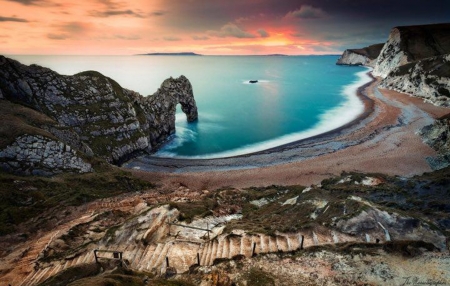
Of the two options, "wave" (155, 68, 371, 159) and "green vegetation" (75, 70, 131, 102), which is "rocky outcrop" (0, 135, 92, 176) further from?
"green vegetation" (75, 70, 131, 102)

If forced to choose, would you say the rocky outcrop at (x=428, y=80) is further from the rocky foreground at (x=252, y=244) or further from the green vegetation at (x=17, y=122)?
the green vegetation at (x=17, y=122)

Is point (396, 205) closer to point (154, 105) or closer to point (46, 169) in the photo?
point (46, 169)

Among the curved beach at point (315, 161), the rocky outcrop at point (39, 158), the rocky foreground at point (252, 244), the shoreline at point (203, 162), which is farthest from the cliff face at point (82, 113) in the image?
the rocky foreground at point (252, 244)

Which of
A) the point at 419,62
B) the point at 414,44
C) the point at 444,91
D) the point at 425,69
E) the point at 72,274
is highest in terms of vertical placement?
the point at 414,44

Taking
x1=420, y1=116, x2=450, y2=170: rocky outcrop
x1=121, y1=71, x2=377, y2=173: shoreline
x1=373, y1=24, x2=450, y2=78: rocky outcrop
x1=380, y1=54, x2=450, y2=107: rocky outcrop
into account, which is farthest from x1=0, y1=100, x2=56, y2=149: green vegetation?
x1=373, y1=24, x2=450, y2=78: rocky outcrop

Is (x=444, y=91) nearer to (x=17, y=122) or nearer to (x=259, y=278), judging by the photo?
(x=259, y=278)

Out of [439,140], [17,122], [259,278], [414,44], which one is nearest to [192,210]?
[259,278]
